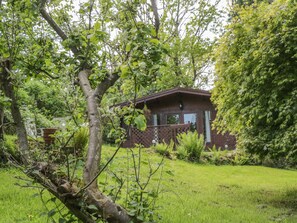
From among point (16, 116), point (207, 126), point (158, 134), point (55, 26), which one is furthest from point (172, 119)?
point (16, 116)

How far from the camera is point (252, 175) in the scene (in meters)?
10.3

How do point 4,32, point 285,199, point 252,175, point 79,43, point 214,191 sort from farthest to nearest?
point 252,175, point 214,191, point 285,199, point 4,32, point 79,43

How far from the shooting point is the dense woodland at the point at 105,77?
6.69ft

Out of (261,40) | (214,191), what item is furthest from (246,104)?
(214,191)

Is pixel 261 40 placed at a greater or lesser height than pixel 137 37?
greater

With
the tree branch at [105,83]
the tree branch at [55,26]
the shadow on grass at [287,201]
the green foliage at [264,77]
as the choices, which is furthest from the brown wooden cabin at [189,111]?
the tree branch at [105,83]

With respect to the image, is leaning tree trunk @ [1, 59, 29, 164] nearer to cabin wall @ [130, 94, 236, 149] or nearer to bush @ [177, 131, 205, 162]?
bush @ [177, 131, 205, 162]

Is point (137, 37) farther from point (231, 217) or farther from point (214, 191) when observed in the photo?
point (214, 191)

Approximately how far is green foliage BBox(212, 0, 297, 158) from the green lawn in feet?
3.42

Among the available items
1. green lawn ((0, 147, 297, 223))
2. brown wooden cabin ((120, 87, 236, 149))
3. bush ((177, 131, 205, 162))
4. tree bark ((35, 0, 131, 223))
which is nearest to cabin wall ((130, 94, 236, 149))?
brown wooden cabin ((120, 87, 236, 149))

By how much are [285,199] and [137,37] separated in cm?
589

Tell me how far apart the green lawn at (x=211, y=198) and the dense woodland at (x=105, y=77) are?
1.67 ft

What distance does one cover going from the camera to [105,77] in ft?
8.55

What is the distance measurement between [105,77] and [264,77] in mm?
3787
